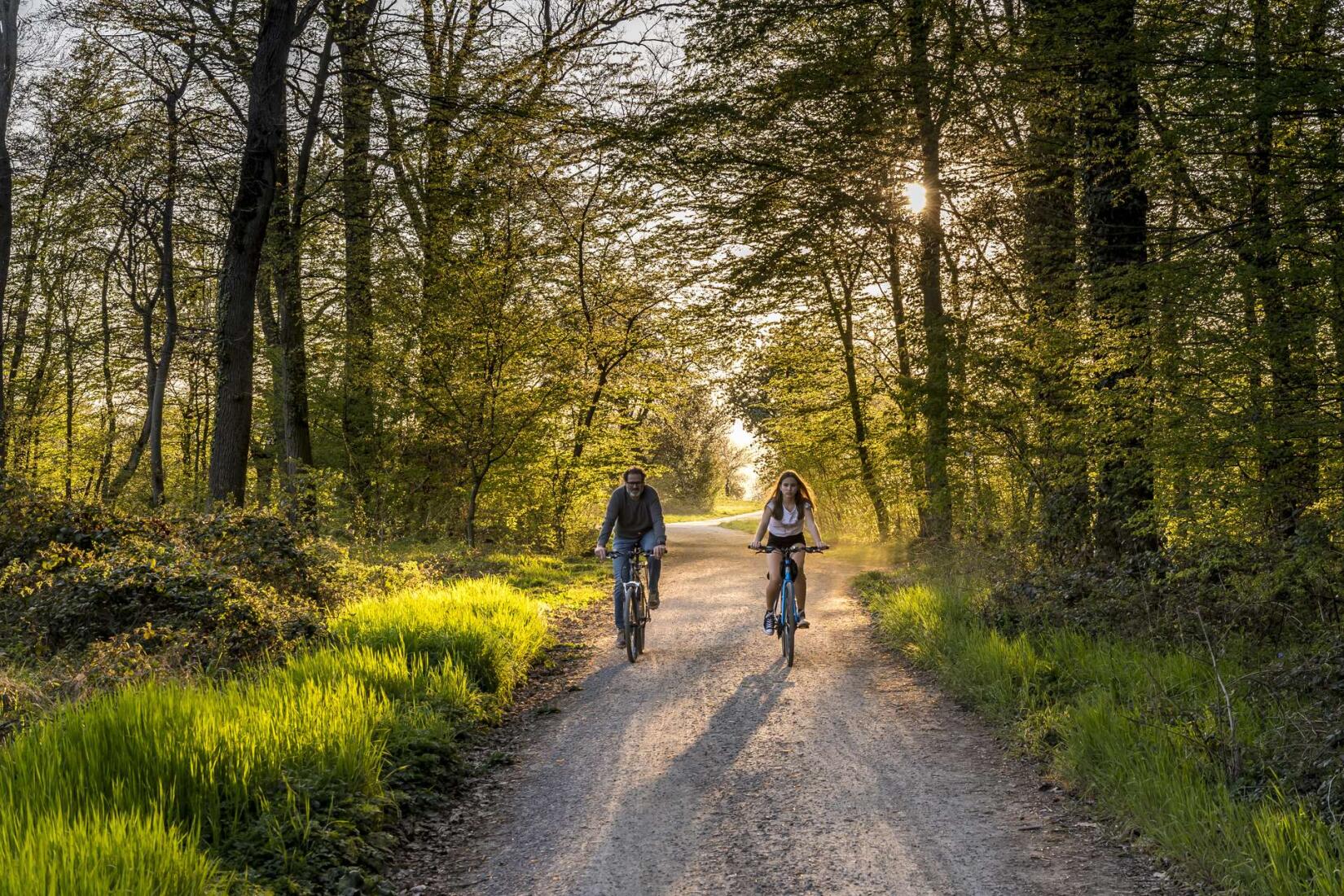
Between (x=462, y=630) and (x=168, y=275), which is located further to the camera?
(x=168, y=275)

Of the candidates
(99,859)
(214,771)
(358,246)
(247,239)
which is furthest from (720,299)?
(99,859)

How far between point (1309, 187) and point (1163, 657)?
3574 mm

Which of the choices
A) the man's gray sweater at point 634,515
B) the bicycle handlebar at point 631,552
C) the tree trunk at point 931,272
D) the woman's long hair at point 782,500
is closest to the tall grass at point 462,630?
the bicycle handlebar at point 631,552

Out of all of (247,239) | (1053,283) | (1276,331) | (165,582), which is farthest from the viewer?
(247,239)

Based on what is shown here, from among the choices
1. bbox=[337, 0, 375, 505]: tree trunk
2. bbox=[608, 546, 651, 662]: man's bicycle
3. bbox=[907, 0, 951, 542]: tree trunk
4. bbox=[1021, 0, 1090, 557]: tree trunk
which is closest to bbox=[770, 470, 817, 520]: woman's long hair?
bbox=[608, 546, 651, 662]: man's bicycle

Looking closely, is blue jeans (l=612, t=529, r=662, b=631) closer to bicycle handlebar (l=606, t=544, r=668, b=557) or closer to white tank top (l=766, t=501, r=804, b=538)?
bicycle handlebar (l=606, t=544, r=668, b=557)

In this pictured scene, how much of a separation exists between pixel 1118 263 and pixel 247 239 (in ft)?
36.9

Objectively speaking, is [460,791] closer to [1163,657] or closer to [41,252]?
[1163,657]

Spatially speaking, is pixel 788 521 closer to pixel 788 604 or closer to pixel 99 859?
pixel 788 604

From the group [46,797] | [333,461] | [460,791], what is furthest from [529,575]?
[46,797]

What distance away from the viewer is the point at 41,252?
26.5 metres

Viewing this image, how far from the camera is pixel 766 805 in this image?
5555mm

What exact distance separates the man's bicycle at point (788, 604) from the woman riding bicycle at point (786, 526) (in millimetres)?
41

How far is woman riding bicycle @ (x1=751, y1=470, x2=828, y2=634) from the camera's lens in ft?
32.2
